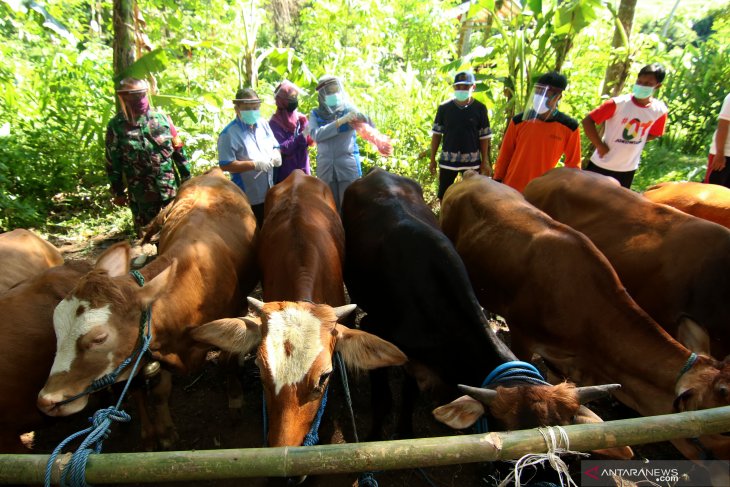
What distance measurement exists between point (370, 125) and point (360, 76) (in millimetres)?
5487

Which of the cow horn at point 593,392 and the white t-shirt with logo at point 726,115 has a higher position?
the white t-shirt with logo at point 726,115

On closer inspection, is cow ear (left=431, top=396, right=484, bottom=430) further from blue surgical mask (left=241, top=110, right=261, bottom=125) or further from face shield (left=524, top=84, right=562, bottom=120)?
face shield (left=524, top=84, right=562, bottom=120)

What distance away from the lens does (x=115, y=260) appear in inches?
118

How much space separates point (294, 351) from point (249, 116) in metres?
3.39

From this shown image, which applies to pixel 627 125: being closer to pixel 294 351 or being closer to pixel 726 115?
→ pixel 726 115

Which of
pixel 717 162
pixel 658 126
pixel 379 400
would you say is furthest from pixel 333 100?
pixel 717 162

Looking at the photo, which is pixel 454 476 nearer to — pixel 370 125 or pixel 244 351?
pixel 244 351

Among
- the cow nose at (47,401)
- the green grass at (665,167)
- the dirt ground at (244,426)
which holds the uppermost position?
the cow nose at (47,401)

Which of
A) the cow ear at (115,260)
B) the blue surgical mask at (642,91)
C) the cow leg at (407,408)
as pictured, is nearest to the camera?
the cow ear at (115,260)

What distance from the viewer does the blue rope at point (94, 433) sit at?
1.57m

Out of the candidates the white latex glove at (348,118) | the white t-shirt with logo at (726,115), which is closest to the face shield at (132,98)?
the white latex glove at (348,118)

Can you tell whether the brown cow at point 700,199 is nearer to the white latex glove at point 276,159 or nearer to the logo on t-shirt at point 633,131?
the logo on t-shirt at point 633,131

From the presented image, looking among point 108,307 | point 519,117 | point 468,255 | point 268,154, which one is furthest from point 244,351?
point 519,117

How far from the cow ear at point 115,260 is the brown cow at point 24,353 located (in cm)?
35
